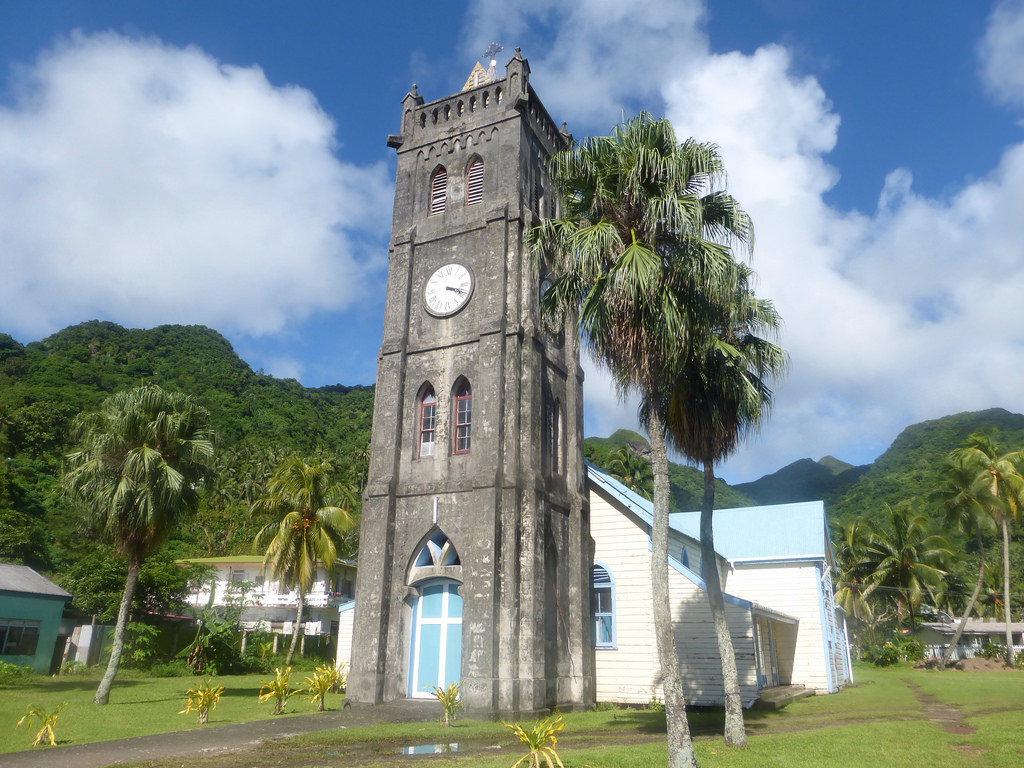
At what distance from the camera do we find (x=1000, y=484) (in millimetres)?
38844

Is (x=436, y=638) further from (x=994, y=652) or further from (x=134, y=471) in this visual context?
(x=994, y=652)

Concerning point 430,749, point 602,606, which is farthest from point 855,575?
point 430,749

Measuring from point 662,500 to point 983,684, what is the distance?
23.9m

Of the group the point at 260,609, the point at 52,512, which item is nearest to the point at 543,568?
the point at 260,609

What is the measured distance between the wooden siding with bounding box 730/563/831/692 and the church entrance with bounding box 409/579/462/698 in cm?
1142

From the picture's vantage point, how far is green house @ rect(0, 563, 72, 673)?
2709cm

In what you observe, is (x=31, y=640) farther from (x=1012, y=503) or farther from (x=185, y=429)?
A: (x=1012, y=503)

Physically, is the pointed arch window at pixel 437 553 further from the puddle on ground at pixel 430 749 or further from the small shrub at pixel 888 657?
the small shrub at pixel 888 657

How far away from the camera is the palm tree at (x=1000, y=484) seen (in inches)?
1515

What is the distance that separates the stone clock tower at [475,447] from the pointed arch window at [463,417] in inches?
1.6

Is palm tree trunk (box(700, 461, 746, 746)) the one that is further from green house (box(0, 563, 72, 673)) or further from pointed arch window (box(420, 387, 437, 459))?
green house (box(0, 563, 72, 673))

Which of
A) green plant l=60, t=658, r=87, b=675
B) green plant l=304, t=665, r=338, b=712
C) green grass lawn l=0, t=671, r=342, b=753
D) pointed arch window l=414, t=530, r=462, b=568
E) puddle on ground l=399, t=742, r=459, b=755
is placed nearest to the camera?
puddle on ground l=399, t=742, r=459, b=755

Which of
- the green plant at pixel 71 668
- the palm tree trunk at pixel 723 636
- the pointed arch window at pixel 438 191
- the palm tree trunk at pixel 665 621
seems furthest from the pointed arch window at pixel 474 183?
the green plant at pixel 71 668

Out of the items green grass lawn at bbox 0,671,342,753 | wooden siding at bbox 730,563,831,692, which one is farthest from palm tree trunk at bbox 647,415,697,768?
wooden siding at bbox 730,563,831,692
